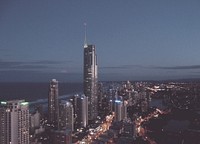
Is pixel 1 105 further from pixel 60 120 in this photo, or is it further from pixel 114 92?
pixel 114 92

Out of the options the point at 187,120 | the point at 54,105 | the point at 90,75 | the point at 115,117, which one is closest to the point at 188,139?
the point at 187,120

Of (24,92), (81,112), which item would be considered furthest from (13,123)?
(24,92)

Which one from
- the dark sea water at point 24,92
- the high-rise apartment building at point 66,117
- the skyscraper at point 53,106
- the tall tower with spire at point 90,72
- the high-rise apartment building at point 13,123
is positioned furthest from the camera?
the tall tower with spire at point 90,72

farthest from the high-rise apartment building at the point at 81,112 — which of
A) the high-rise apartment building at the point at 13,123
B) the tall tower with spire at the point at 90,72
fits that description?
the high-rise apartment building at the point at 13,123

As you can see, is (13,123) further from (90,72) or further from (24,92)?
(24,92)

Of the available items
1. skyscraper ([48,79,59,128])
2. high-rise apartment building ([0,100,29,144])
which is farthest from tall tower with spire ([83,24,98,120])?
high-rise apartment building ([0,100,29,144])

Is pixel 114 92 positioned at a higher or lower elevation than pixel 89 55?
lower

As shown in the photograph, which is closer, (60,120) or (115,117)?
(60,120)

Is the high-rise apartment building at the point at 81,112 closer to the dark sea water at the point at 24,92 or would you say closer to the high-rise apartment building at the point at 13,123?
the dark sea water at the point at 24,92
